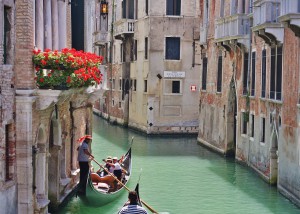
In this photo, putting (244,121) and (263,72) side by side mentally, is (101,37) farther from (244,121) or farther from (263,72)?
(263,72)

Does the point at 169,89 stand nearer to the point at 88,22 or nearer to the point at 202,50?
the point at 202,50

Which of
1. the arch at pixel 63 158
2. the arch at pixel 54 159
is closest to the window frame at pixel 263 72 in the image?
the arch at pixel 63 158

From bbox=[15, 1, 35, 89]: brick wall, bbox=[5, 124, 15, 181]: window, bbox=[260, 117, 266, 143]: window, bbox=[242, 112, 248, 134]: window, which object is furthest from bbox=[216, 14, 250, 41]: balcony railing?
bbox=[5, 124, 15, 181]: window

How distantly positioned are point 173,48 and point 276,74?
446 inches

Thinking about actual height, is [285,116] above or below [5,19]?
below

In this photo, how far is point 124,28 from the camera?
28125mm

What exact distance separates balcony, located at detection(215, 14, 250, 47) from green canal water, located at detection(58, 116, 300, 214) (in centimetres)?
337

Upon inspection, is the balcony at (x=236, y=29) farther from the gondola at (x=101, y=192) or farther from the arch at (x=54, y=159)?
the arch at (x=54, y=159)

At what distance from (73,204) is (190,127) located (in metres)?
14.1

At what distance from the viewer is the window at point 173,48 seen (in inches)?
1005

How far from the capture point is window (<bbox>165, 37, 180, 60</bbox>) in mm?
25531

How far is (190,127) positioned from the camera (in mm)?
25797

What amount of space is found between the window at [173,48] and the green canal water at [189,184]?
3971mm

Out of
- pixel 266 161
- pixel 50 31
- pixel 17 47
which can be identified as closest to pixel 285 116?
pixel 266 161
